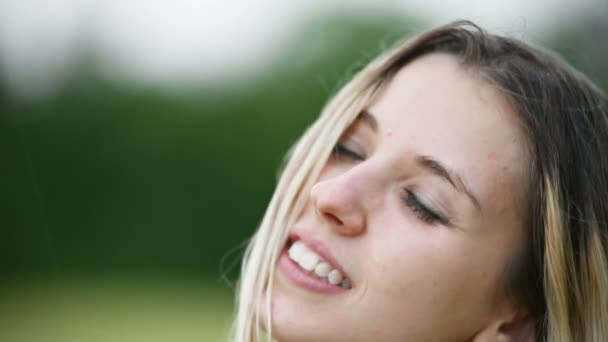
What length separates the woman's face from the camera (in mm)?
2631

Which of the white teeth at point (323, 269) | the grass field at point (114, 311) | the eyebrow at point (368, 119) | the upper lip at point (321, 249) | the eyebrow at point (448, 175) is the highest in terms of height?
the eyebrow at point (368, 119)

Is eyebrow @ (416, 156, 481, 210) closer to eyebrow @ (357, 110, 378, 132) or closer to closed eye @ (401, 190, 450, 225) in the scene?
closed eye @ (401, 190, 450, 225)

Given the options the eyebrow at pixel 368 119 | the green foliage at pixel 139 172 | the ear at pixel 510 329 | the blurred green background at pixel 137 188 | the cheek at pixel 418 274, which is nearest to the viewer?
the cheek at pixel 418 274

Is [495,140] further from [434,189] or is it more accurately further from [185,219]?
[185,219]

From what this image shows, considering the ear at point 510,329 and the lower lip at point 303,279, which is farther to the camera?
the ear at point 510,329

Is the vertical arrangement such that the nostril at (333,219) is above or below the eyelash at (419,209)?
below

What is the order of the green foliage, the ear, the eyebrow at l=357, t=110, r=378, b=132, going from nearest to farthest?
the ear < the eyebrow at l=357, t=110, r=378, b=132 < the green foliage

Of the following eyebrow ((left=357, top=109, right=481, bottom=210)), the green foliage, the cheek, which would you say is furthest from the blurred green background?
eyebrow ((left=357, top=109, right=481, bottom=210))

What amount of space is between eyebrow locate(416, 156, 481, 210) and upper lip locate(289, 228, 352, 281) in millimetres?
412

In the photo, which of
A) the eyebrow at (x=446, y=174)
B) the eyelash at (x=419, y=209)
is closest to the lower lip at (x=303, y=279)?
the eyelash at (x=419, y=209)

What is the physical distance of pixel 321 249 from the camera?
2.69m

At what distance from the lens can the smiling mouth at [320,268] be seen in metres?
2.65

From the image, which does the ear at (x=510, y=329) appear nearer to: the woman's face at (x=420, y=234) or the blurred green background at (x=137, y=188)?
the woman's face at (x=420, y=234)

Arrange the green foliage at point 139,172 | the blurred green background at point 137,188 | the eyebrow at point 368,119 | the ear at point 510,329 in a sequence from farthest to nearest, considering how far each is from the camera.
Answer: the green foliage at point 139,172 → the blurred green background at point 137,188 → the eyebrow at point 368,119 → the ear at point 510,329
